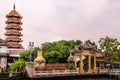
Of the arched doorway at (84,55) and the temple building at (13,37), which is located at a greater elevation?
the temple building at (13,37)

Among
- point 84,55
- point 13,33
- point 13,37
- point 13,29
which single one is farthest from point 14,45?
point 84,55

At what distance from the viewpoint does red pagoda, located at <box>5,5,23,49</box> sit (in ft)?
222

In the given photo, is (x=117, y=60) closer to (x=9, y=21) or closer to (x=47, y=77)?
(x=47, y=77)

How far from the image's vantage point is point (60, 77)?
41281 millimetres

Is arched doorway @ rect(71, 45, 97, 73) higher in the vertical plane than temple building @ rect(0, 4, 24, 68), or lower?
lower

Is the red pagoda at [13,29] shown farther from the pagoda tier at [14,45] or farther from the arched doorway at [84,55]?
the arched doorway at [84,55]

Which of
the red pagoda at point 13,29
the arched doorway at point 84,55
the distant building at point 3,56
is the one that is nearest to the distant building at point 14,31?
the red pagoda at point 13,29

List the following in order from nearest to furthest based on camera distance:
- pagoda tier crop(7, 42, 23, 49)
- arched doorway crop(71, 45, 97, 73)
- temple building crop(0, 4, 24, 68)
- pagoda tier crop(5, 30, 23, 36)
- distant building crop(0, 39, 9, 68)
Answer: arched doorway crop(71, 45, 97, 73), distant building crop(0, 39, 9, 68), temple building crop(0, 4, 24, 68), pagoda tier crop(7, 42, 23, 49), pagoda tier crop(5, 30, 23, 36)

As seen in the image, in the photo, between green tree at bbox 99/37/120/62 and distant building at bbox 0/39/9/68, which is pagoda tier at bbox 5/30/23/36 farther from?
green tree at bbox 99/37/120/62

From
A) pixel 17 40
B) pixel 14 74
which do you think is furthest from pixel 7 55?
pixel 14 74

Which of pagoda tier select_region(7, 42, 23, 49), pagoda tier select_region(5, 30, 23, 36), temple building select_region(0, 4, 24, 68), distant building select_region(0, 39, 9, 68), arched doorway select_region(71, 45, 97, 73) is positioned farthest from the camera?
pagoda tier select_region(5, 30, 23, 36)

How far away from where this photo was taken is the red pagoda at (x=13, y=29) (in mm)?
67625

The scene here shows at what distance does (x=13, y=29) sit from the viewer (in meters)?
69.6

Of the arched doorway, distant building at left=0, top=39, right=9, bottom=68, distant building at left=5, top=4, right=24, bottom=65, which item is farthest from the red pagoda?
the arched doorway
